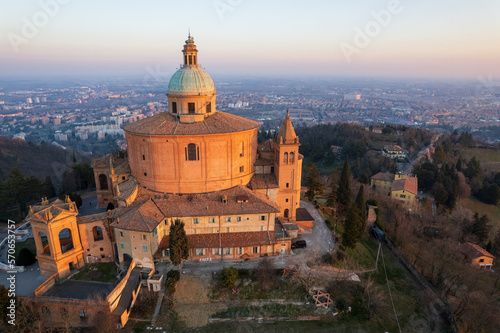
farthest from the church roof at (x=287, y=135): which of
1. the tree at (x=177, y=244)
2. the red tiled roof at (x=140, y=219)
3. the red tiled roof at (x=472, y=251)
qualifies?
the red tiled roof at (x=472, y=251)

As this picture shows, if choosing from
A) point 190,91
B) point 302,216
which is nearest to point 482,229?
point 302,216

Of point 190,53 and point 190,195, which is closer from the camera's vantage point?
point 190,195

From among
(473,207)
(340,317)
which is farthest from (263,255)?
(473,207)

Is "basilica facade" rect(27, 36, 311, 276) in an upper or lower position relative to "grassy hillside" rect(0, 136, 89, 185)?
upper

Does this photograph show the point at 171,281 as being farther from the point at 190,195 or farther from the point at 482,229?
the point at 482,229

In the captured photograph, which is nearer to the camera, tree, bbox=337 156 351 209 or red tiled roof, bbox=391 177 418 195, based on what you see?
tree, bbox=337 156 351 209

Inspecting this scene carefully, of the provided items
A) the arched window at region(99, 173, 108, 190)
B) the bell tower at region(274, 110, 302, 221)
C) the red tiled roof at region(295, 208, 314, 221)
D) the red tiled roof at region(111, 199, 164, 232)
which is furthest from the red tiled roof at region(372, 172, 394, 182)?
the arched window at region(99, 173, 108, 190)

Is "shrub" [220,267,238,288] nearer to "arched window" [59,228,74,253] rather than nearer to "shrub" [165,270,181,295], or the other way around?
"shrub" [165,270,181,295]
